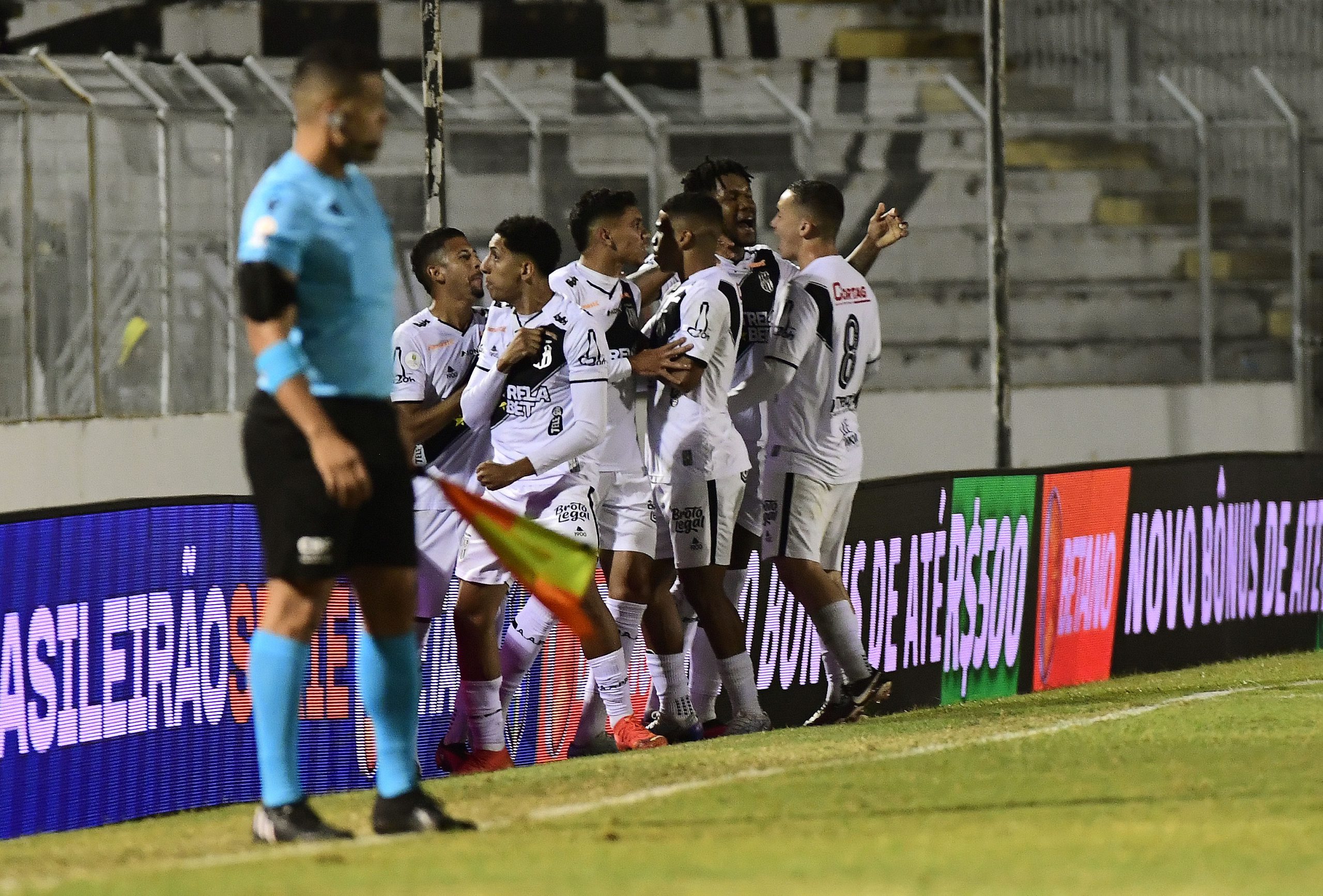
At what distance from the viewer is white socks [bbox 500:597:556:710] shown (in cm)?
844

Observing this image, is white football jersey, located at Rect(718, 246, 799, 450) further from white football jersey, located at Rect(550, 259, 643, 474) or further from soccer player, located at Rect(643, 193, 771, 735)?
white football jersey, located at Rect(550, 259, 643, 474)

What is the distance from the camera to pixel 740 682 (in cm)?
885

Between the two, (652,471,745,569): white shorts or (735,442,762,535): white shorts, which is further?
(735,442,762,535): white shorts

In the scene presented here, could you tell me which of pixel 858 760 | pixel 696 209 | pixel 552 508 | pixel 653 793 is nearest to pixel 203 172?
pixel 696 209

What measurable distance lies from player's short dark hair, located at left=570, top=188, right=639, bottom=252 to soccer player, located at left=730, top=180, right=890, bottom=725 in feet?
2.78

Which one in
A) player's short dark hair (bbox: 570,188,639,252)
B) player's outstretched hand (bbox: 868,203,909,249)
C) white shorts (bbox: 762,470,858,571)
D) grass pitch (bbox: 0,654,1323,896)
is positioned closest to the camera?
grass pitch (bbox: 0,654,1323,896)

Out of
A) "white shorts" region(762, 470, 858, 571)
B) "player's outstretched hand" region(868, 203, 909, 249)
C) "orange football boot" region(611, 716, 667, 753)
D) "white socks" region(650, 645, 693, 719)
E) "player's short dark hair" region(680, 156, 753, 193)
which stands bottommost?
"orange football boot" region(611, 716, 667, 753)

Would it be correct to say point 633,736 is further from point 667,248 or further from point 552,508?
point 667,248

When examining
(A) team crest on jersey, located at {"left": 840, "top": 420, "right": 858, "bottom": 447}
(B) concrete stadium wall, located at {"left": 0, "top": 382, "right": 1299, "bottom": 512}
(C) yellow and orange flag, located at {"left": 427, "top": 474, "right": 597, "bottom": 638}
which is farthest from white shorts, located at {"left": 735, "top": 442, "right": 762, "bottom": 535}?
(B) concrete stadium wall, located at {"left": 0, "top": 382, "right": 1299, "bottom": 512}

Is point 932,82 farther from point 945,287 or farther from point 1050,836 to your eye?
point 1050,836

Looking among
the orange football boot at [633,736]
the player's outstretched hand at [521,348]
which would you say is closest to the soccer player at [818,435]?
the orange football boot at [633,736]

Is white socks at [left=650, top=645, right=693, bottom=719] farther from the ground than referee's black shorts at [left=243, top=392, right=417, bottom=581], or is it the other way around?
referee's black shorts at [left=243, top=392, right=417, bottom=581]

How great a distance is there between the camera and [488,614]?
27.1ft

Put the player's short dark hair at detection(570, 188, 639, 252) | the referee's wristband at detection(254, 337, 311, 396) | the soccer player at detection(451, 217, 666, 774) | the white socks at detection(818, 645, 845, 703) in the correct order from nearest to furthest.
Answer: the referee's wristband at detection(254, 337, 311, 396), the soccer player at detection(451, 217, 666, 774), the player's short dark hair at detection(570, 188, 639, 252), the white socks at detection(818, 645, 845, 703)
